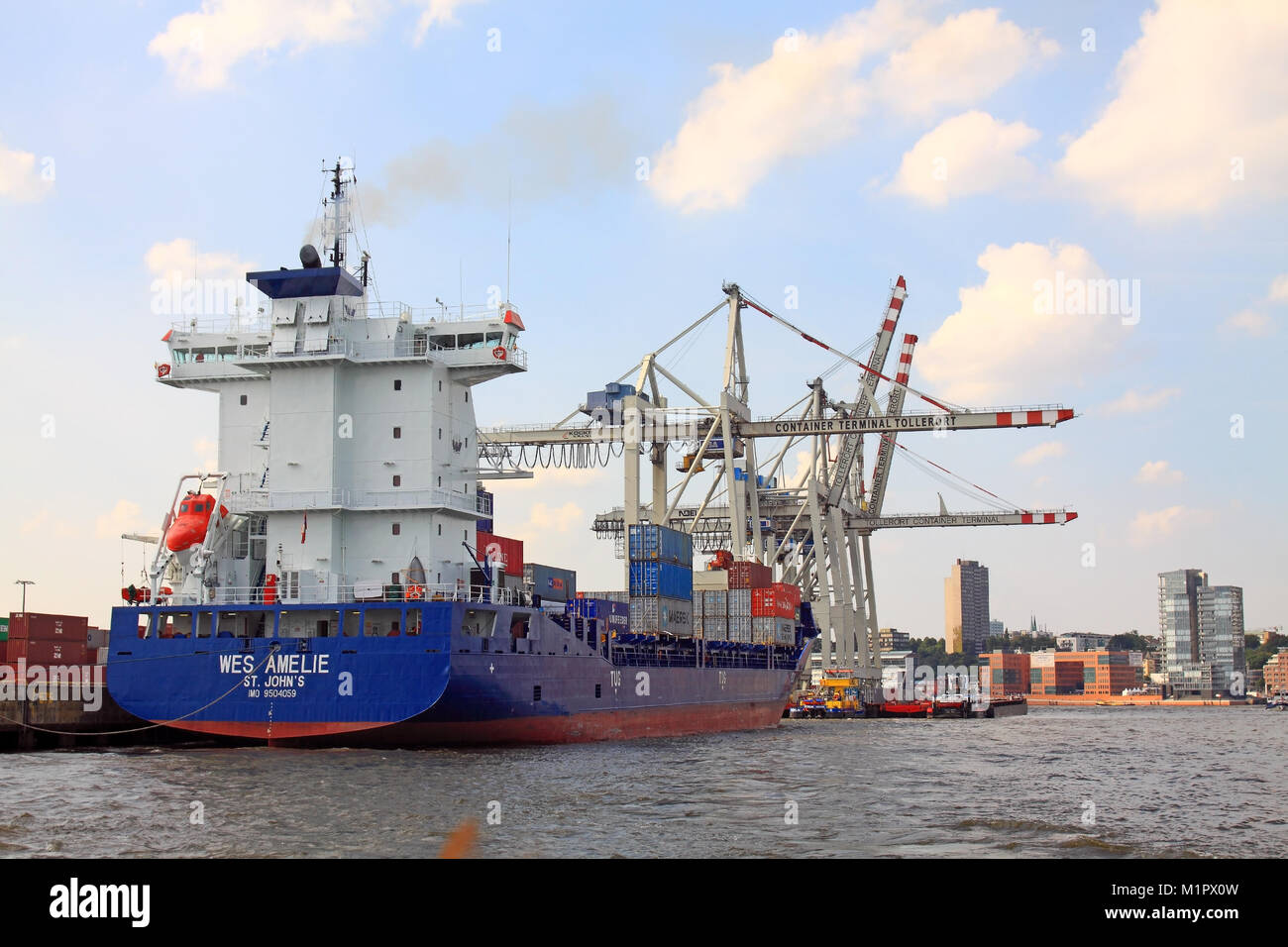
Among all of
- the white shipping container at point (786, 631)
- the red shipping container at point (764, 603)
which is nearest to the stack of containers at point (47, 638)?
the red shipping container at point (764, 603)

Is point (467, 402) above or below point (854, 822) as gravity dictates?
above

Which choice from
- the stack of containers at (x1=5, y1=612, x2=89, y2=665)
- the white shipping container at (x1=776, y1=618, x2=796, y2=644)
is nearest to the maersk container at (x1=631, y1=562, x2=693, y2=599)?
the white shipping container at (x1=776, y1=618, x2=796, y2=644)

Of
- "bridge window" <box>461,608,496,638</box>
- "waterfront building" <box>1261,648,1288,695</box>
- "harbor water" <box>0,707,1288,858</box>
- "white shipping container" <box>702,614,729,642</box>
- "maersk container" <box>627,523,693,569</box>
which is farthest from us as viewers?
"waterfront building" <box>1261,648,1288,695</box>

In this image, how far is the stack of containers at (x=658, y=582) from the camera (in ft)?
135

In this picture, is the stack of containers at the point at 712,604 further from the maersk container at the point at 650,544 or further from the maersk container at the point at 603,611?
the maersk container at the point at 603,611

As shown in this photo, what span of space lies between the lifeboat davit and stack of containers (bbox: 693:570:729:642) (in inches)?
895

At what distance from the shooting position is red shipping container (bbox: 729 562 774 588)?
51969mm

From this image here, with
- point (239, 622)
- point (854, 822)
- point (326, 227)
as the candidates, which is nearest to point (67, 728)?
point (239, 622)

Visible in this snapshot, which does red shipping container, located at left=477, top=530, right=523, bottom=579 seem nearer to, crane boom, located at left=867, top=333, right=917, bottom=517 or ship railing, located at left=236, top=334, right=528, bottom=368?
ship railing, located at left=236, top=334, right=528, bottom=368

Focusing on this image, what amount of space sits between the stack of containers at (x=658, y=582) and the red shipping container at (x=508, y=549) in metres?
6.06

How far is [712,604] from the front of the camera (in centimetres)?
5122
